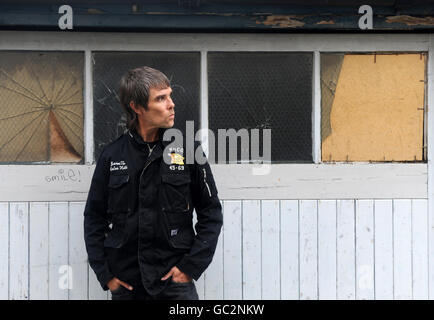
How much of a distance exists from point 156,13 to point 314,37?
1.12 meters

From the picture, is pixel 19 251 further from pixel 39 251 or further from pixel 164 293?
pixel 164 293

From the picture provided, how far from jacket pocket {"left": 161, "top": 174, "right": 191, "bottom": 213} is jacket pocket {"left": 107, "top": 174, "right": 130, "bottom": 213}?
201mm

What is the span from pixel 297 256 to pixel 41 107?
6.82ft

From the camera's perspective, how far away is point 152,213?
9.48ft

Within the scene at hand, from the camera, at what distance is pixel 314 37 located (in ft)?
12.6

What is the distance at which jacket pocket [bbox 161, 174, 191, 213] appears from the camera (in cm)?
290

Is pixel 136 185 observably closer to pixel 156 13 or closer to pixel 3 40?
pixel 156 13

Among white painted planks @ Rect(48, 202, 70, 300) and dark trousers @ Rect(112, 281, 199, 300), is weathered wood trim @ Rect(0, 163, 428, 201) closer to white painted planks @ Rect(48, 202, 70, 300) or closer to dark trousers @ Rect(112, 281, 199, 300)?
white painted planks @ Rect(48, 202, 70, 300)

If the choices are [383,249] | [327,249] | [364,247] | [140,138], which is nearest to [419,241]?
[383,249]

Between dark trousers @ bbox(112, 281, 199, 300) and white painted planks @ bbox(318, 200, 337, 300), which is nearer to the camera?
dark trousers @ bbox(112, 281, 199, 300)

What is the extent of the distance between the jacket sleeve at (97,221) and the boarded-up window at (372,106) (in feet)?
5.46

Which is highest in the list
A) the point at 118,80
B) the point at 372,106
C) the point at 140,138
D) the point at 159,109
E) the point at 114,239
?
the point at 118,80

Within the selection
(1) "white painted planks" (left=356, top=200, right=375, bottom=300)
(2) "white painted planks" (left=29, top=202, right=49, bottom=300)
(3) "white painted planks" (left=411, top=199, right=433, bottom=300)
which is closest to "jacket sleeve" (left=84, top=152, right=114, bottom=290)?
(2) "white painted planks" (left=29, top=202, right=49, bottom=300)
